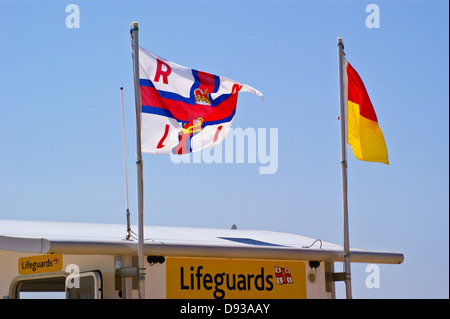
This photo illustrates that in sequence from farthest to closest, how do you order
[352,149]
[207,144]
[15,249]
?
[352,149], [207,144], [15,249]

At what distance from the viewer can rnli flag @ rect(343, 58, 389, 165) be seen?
1150cm

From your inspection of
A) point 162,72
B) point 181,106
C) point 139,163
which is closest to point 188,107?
point 181,106

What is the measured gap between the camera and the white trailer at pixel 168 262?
30.4 feet

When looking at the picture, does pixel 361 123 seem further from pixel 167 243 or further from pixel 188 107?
pixel 167 243

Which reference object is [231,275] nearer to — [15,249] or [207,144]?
[207,144]

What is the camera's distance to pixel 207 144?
10320 mm

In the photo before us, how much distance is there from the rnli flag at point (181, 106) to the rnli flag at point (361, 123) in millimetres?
1618

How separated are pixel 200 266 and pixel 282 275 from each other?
133 cm

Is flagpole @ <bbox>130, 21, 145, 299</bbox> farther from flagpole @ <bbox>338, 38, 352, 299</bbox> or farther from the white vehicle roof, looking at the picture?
flagpole @ <bbox>338, 38, 352, 299</bbox>

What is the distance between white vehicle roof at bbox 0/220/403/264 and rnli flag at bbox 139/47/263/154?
1.24m

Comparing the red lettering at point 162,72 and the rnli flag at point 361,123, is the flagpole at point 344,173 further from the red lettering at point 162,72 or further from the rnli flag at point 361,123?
the red lettering at point 162,72

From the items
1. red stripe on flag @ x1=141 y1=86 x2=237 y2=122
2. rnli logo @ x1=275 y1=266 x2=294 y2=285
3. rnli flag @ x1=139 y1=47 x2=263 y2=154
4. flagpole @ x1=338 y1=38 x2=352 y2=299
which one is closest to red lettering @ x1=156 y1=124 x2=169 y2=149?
rnli flag @ x1=139 y1=47 x2=263 y2=154

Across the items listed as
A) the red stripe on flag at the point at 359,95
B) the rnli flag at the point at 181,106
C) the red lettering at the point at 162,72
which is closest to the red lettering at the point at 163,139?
the rnli flag at the point at 181,106
